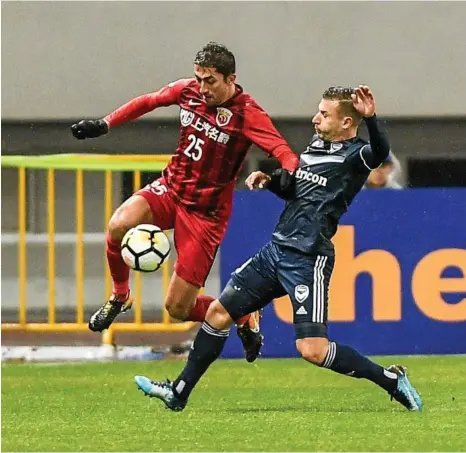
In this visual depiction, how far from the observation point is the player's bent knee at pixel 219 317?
794 centimetres

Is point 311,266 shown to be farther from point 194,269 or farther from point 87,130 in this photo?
point 87,130

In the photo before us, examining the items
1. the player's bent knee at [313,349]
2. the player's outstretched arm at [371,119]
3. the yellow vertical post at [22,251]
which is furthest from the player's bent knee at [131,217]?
the yellow vertical post at [22,251]

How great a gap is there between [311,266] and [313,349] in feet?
1.48

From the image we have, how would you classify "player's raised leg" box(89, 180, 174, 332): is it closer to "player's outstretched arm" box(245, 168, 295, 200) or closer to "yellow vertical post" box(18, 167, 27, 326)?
"player's outstretched arm" box(245, 168, 295, 200)

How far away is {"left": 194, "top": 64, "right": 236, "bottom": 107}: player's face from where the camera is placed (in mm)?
8367

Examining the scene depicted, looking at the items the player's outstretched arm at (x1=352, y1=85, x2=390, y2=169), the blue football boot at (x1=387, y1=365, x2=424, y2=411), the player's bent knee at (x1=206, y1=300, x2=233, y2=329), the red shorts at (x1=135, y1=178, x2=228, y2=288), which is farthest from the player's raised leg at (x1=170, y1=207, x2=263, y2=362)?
the player's outstretched arm at (x1=352, y1=85, x2=390, y2=169)

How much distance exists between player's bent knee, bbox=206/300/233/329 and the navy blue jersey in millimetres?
485

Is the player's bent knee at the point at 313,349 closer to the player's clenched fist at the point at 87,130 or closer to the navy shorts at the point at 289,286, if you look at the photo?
the navy shorts at the point at 289,286

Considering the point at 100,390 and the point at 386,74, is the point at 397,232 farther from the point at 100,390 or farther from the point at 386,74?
the point at 386,74

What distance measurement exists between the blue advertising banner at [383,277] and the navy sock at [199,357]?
343cm

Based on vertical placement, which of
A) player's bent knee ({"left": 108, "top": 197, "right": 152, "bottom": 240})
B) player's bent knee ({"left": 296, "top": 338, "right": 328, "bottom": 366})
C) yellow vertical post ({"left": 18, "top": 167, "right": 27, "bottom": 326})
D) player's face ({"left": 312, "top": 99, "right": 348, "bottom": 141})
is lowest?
yellow vertical post ({"left": 18, "top": 167, "right": 27, "bottom": 326})

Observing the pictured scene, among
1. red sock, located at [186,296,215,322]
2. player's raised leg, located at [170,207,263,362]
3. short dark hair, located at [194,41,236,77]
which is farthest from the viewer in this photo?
red sock, located at [186,296,215,322]

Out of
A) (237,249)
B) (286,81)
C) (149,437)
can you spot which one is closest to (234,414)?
(149,437)

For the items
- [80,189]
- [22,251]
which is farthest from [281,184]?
[22,251]
